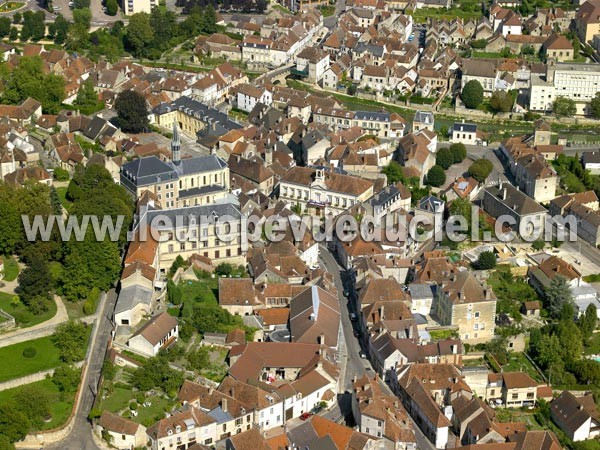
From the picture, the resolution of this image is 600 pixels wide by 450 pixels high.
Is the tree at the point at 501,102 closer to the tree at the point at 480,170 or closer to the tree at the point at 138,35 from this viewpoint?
the tree at the point at 480,170

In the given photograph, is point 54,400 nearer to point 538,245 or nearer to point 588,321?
point 588,321

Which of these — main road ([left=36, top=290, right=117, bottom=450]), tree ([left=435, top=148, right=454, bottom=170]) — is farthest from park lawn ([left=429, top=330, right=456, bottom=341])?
tree ([left=435, top=148, right=454, bottom=170])

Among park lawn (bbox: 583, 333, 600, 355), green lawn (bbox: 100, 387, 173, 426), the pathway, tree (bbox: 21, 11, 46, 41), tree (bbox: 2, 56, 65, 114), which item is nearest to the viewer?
green lawn (bbox: 100, 387, 173, 426)

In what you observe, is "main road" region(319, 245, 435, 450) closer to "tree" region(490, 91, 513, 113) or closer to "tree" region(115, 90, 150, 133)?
"tree" region(115, 90, 150, 133)

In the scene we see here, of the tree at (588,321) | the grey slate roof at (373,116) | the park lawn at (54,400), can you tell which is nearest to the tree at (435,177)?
the grey slate roof at (373,116)

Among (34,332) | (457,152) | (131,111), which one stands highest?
(131,111)

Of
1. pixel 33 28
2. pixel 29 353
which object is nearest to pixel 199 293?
pixel 29 353
